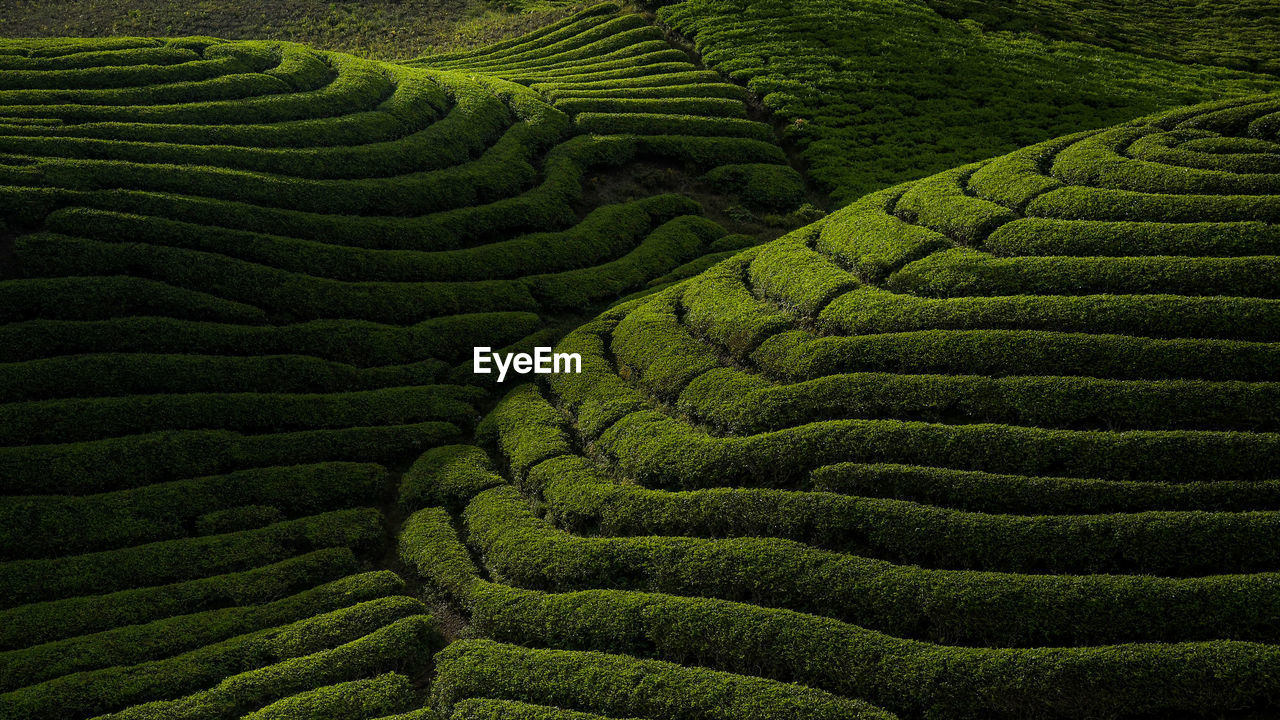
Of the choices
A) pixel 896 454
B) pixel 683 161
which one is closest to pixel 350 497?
pixel 896 454

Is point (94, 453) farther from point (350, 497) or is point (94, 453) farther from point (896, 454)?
point (896, 454)

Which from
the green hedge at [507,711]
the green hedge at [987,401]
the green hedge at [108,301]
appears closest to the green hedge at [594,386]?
the green hedge at [987,401]

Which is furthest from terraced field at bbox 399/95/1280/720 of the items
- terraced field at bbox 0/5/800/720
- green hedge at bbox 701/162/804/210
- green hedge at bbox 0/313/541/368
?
green hedge at bbox 701/162/804/210

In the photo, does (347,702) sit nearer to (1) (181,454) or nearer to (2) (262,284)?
(1) (181,454)

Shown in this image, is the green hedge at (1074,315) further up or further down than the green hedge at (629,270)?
further up

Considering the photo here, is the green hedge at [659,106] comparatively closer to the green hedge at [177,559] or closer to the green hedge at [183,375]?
the green hedge at [183,375]

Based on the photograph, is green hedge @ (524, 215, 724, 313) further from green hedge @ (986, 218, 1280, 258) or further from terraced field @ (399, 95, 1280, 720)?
green hedge @ (986, 218, 1280, 258)
